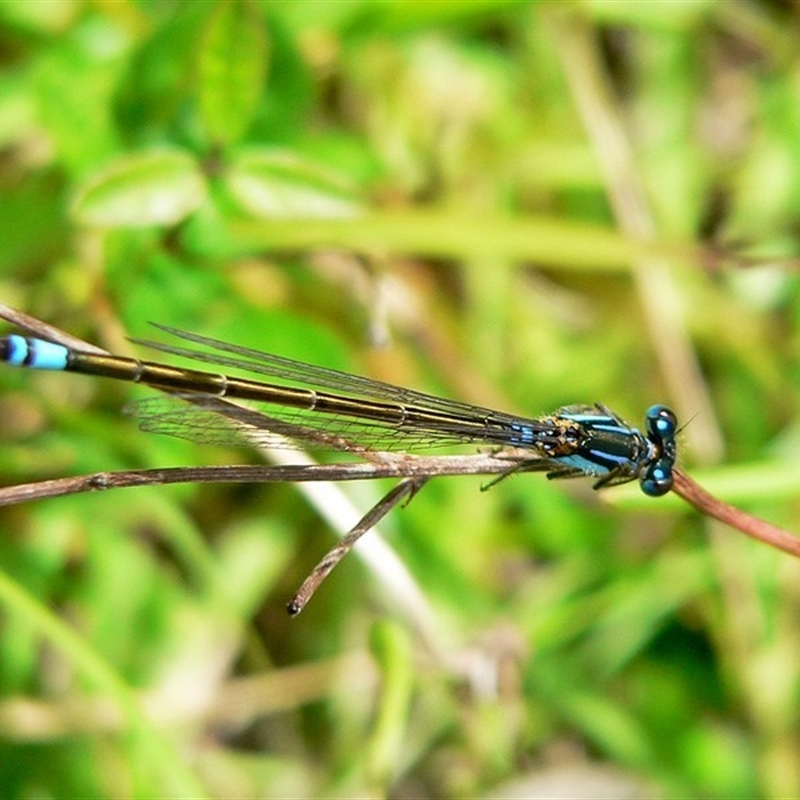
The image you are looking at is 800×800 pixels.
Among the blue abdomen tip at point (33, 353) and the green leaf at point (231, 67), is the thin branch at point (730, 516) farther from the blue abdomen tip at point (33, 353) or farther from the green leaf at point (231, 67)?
the green leaf at point (231, 67)

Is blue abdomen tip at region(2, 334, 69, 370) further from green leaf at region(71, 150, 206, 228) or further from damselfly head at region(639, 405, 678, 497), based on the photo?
damselfly head at region(639, 405, 678, 497)

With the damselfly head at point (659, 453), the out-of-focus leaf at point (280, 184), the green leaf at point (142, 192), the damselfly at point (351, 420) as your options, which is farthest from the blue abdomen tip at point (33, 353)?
the damselfly head at point (659, 453)

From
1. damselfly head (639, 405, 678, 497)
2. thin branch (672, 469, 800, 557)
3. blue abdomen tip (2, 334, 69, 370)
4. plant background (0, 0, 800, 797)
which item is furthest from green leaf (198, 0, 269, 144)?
thin branch (672, 469, 800, 557)

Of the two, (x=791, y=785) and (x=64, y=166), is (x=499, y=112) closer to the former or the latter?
(x=64, y=166)

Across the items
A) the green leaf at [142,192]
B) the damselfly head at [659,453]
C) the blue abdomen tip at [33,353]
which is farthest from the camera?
the green leaf at [142,192]

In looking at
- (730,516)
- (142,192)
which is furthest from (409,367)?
(730,516)

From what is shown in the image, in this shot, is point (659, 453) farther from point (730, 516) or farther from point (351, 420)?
point (351, 420)

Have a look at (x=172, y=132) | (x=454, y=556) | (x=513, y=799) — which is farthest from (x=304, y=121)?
(x=513, y=799)
